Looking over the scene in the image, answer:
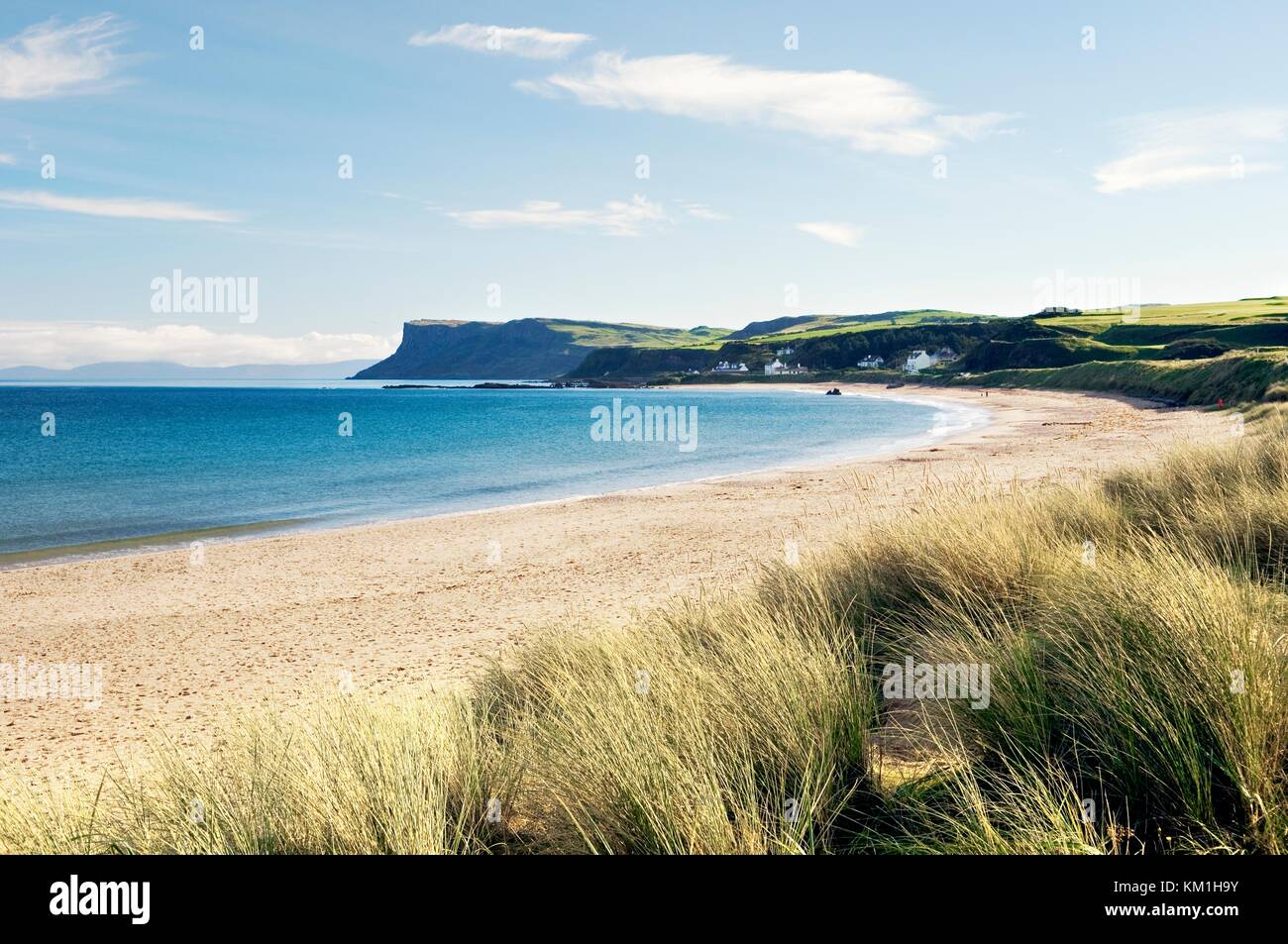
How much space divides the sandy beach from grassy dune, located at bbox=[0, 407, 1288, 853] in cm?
227

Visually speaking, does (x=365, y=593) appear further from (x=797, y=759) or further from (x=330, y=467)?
(x=330, y=467)

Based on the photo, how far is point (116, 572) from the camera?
16.3 metres

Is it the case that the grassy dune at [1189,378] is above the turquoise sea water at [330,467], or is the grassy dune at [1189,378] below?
above

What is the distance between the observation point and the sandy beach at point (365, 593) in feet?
28.8

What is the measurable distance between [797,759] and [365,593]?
11.1m

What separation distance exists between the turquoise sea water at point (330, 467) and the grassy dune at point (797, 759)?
18.8 meters

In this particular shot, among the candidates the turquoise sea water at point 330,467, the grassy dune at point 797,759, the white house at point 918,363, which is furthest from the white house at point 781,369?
the grassy dune at point 797,759

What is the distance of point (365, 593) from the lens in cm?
1373

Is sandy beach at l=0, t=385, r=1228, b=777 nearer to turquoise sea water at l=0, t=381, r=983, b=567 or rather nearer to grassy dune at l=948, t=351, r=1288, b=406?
turquoise sea water at l=0, t=381, r=983, b=567

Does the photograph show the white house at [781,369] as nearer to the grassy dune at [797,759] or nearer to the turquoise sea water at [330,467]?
the turquoise sea water at [330,467]

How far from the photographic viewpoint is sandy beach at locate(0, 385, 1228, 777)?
8.77 m

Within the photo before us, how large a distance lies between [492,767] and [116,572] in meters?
15.5

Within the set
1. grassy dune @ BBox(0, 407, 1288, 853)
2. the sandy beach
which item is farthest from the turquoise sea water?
grassy dune @ BBox(0, 407, 1288, 853)
